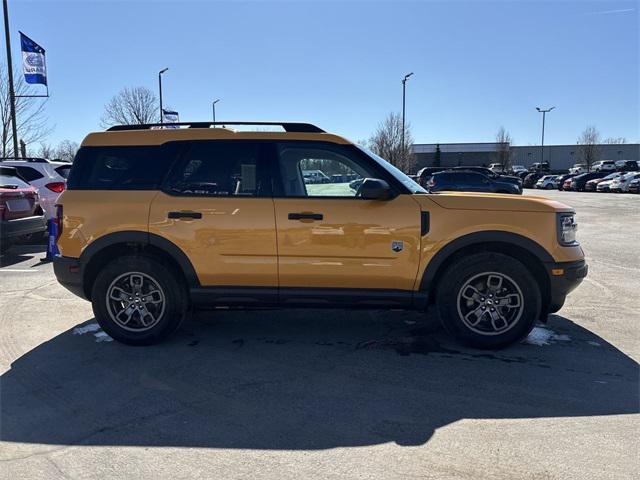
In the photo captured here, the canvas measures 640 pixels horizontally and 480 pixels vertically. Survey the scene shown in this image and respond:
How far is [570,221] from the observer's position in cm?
460

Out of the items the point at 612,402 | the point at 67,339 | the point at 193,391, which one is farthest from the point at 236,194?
the point at 612,402

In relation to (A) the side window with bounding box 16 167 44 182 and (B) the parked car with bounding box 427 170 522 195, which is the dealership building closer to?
(B) the parked car with bounding box 427 170 522 195

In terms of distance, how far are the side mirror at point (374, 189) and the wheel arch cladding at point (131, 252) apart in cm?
171

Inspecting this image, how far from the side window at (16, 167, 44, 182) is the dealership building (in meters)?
78.4

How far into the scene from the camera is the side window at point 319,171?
4602 millimetres

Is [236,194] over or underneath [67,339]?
over

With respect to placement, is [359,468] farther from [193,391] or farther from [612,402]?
[612,402]

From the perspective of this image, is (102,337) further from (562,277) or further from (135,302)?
(562,277)

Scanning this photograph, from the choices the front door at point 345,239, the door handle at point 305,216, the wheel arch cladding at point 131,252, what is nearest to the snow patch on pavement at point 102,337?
the wheel arch cladding at point 131,252

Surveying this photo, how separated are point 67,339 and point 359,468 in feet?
11.5

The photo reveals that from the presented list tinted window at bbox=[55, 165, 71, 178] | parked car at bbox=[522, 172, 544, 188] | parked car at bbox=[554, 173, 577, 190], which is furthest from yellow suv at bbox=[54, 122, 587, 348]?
parked car at bbox=[522, 172, 544, 188]

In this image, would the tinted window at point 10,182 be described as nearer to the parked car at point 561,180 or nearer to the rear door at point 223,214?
the rear door at point 223,214

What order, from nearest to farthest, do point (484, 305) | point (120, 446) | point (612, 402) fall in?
point (120, 446) < point (612, 402) < point (484, 305)

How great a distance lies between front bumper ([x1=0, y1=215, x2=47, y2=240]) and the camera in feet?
29.5
